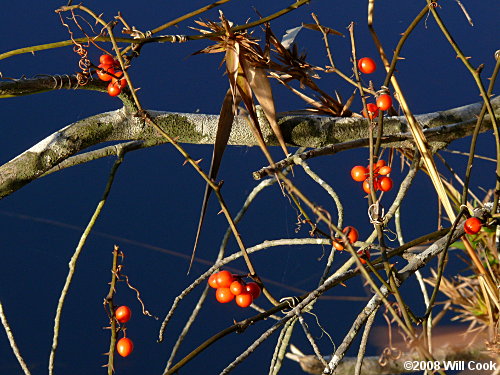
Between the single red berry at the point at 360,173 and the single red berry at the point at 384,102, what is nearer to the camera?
the single red berry at the point at 384,102

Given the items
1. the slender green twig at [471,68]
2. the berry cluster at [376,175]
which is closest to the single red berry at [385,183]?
the berry cluster at [376,175]

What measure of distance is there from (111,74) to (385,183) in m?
0.21

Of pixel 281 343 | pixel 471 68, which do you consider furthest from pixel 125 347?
pixel 471 68

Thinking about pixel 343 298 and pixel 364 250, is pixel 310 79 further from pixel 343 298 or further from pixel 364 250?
pixel 343 298

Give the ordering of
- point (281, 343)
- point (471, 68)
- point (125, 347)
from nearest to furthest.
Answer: point (471, 68) < point (125, 347) < point (281, 343)

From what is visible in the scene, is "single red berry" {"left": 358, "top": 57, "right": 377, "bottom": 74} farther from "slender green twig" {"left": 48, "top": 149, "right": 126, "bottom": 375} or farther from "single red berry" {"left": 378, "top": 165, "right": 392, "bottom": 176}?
"slender green twig" {"left": 48, "top": 149, "right": 126, "bottom": 375}

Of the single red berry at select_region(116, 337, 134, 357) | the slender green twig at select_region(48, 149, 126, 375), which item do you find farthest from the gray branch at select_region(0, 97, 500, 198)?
the single red berry at select_region(116, 337, 134, 357)

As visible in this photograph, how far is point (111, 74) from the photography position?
1.46 feet

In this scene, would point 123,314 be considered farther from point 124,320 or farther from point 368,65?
point 368,65

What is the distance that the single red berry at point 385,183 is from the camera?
457 mm

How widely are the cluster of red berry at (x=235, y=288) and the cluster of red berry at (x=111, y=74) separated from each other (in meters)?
0.17

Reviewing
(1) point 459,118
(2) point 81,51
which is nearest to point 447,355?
(1) point 459,118

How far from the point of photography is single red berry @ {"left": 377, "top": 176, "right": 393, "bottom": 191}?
0.46 metres

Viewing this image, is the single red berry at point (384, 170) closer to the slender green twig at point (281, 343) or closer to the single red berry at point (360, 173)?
the single red berry at point (360, 173)
